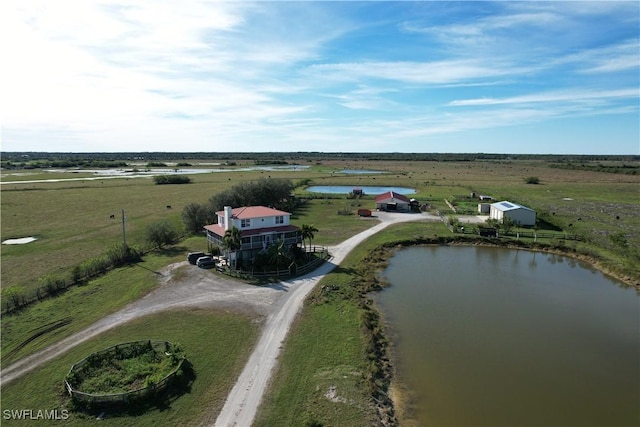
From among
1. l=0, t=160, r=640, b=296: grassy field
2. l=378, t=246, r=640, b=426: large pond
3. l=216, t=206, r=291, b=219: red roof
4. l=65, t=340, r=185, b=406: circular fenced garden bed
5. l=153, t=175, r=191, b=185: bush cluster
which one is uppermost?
l=153, t=175, r=191, b=185: bush cluster

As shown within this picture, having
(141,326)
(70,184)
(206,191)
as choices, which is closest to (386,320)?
(141,326)

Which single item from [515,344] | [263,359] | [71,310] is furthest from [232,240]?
[515,344]

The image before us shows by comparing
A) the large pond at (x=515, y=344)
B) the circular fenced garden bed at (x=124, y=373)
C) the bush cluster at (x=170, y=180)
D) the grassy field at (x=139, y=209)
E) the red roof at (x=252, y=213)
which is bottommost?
the large pond at (x=515, y=344)

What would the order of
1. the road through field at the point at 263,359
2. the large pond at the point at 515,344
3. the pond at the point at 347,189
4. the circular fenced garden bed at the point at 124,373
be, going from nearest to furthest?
the road through field at the point at 263,359 → the circular fenced garden bed at the point at 124,373 → the large pond at the point at 515,344 → the pond at the point at 347,189

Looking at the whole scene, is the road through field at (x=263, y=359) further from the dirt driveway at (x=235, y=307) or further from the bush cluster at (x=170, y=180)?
the bush cluster at (x=170, y=180)

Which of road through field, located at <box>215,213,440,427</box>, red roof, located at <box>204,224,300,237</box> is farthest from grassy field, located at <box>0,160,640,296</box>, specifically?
road through field, located at <box>215,213,440,427</box>

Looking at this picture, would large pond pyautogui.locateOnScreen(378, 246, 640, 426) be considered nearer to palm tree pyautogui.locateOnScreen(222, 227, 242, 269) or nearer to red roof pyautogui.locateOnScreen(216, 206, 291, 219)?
red roof pyautogui.locateOnScreen(216, 206, 291, 219)

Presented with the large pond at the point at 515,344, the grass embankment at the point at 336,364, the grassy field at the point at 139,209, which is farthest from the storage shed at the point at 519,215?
the grass embankment at the point at 336,364
